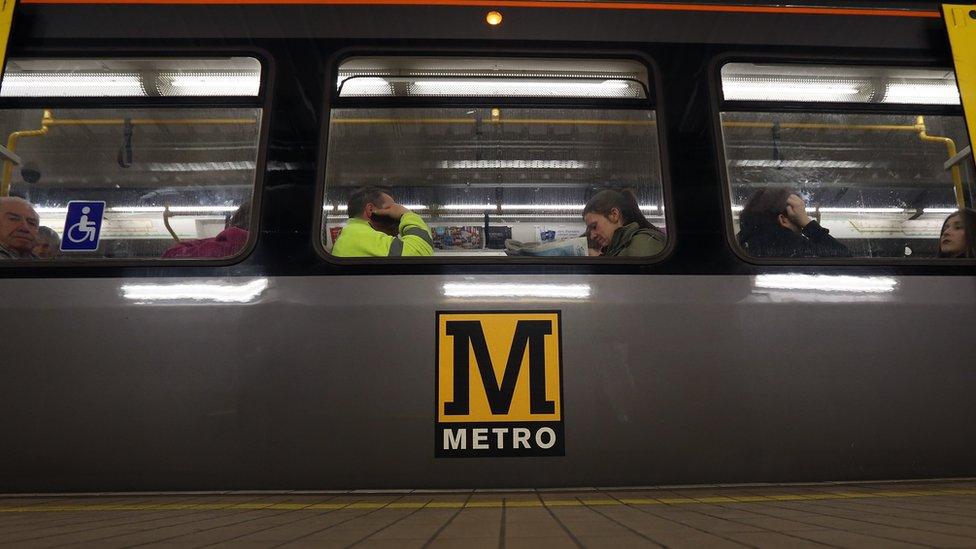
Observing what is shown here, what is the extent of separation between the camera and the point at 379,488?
248cm

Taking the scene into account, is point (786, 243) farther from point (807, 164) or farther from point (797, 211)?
point (807, 164)

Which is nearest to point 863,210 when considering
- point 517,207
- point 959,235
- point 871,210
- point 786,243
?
point 871,210

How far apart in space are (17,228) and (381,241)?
5.68ft

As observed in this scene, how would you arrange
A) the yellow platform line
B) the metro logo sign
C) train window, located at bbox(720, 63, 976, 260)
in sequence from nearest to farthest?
1. the yellow platform line
2. the metro logo sign
3. train window, located at bbox(720, 63, 976, 260)

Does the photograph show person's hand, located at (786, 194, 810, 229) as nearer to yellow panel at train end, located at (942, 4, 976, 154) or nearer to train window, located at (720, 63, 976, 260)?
train window, located at (720, 63, 976, 260)

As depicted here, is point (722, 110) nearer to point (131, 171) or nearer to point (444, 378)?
point (444, 378)

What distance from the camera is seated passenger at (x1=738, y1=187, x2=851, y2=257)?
2.72m

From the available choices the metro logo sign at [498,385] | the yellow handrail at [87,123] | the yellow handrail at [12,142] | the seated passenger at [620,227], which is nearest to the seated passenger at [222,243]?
the yellow handrail at [87,123]

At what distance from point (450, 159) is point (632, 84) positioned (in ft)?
3.28

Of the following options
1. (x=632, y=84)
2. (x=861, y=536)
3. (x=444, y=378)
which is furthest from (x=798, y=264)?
(x=444, y=378)

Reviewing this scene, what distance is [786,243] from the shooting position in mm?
2750

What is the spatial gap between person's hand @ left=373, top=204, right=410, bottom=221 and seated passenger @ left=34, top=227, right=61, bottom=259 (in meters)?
1.48

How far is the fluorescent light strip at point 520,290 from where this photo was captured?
259 centimetres

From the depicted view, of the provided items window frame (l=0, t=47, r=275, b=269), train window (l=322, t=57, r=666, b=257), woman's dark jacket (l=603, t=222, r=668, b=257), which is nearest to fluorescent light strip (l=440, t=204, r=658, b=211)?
train window (l=322, t=57, r=666, b=257)
